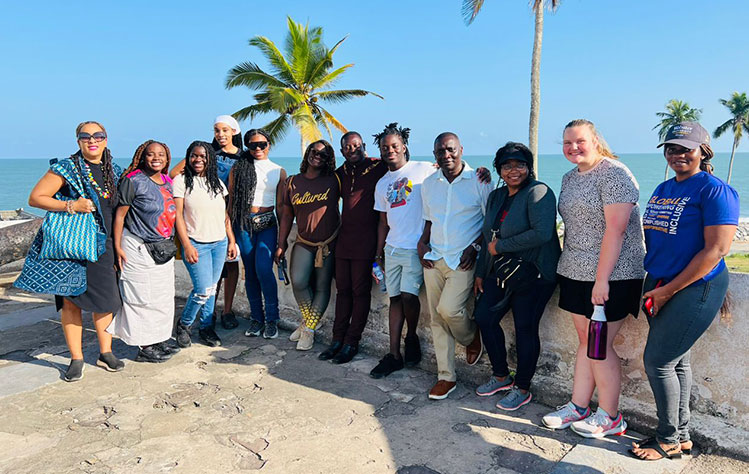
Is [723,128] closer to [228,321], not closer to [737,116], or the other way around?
[737,116]

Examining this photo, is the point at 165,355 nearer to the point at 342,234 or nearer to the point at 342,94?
the point at 342,234

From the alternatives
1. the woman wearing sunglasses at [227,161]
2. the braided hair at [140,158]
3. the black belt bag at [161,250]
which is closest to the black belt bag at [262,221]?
the woman wearing sunglasses at [227,161]

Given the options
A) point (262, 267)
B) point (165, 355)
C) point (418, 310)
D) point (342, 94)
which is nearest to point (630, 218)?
point (418, 310)

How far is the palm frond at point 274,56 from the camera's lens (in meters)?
21.4

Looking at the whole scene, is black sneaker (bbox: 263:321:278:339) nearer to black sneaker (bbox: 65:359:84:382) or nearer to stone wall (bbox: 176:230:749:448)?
black sneaker (bbox: 65:359:84:382)

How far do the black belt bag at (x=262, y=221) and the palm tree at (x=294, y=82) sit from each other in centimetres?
1668

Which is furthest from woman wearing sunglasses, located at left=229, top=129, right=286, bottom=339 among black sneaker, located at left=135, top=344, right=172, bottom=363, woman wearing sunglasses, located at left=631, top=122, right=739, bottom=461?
woman wearing sunglasses, located at left=631, top=122, right=739, bottom=461

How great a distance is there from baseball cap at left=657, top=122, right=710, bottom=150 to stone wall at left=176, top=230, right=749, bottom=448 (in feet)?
2.58

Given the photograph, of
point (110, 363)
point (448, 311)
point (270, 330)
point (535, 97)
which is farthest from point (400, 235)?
point (535, 97)

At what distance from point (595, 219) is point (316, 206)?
2.20 meters

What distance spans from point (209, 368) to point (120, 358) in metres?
0.84

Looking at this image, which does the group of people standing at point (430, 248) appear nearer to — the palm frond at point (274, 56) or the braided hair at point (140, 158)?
the braided hair at point (140, 158)

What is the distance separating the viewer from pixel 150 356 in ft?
14.0

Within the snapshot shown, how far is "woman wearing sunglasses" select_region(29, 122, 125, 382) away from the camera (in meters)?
3.72
